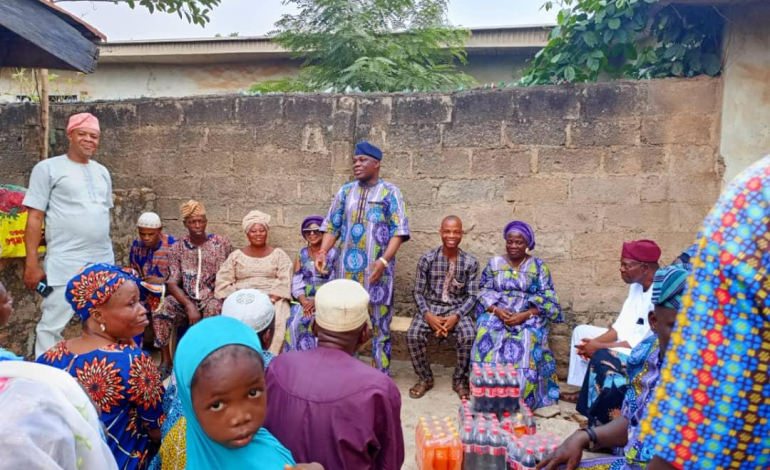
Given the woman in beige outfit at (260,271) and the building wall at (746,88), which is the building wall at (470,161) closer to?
the building wall at (746,88)

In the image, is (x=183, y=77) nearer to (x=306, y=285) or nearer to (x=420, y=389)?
(x=306, y=285)

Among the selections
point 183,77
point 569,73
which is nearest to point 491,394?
point 569,73

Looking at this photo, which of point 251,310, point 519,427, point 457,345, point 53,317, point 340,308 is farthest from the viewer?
point 457,345

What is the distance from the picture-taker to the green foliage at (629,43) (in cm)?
452

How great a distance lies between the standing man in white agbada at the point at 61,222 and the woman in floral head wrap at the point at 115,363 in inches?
72.7

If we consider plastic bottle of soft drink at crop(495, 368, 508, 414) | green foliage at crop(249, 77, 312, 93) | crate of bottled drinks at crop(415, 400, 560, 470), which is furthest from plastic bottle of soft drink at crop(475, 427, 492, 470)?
green foliage at crop(249, 77, 312, 93)

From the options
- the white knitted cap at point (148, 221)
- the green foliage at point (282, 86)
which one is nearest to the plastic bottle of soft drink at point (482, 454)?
the white knitted cap at point (148, 221)

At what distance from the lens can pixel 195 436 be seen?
1.64 m

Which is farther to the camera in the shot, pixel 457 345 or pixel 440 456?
pixel 457 345

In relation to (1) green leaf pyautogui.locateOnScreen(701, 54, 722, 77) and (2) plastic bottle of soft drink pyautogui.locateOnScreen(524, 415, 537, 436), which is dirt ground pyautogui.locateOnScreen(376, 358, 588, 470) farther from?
(1) green leaf pyautogui.locateOnScreen(701, 54, 722, 77)

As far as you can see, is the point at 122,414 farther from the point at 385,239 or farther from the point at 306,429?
the point at 385,239

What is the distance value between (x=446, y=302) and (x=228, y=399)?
3.40 meters

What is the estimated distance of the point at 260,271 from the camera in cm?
505

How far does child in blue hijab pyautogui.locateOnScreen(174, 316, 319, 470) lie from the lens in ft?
5.07
